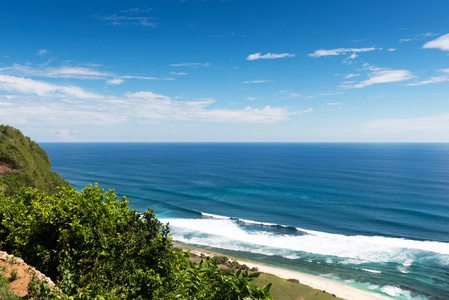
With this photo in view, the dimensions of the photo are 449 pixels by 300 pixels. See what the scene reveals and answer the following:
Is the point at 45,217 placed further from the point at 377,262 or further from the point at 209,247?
the point at 377,262

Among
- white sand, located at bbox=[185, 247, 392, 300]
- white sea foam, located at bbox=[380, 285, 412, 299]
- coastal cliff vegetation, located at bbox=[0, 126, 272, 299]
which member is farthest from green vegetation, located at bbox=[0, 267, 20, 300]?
white sea foam, located at bbox=[380, 285, 412, 299]

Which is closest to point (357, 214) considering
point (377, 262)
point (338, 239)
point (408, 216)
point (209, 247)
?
point (408, 216)

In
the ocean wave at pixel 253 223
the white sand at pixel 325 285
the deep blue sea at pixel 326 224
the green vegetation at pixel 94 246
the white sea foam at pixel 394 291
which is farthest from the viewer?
the ocean wave at pixel 253 223

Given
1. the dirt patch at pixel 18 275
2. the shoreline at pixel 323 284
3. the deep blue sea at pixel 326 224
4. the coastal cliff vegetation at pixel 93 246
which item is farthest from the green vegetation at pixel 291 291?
the dirt patch at pixel 18 275

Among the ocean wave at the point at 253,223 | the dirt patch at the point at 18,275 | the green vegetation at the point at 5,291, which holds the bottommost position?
the ocean wave at the point at 253,223

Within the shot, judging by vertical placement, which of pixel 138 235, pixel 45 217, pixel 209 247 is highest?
pixel 45 217

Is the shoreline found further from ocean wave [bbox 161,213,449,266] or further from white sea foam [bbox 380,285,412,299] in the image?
ocean wave [bbox 161,213,449,266]

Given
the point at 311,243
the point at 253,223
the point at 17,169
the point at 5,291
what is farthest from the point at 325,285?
the point at 17,169

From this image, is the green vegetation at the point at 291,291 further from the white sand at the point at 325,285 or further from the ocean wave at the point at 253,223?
Result: the ocean wave at the point at 253,223
